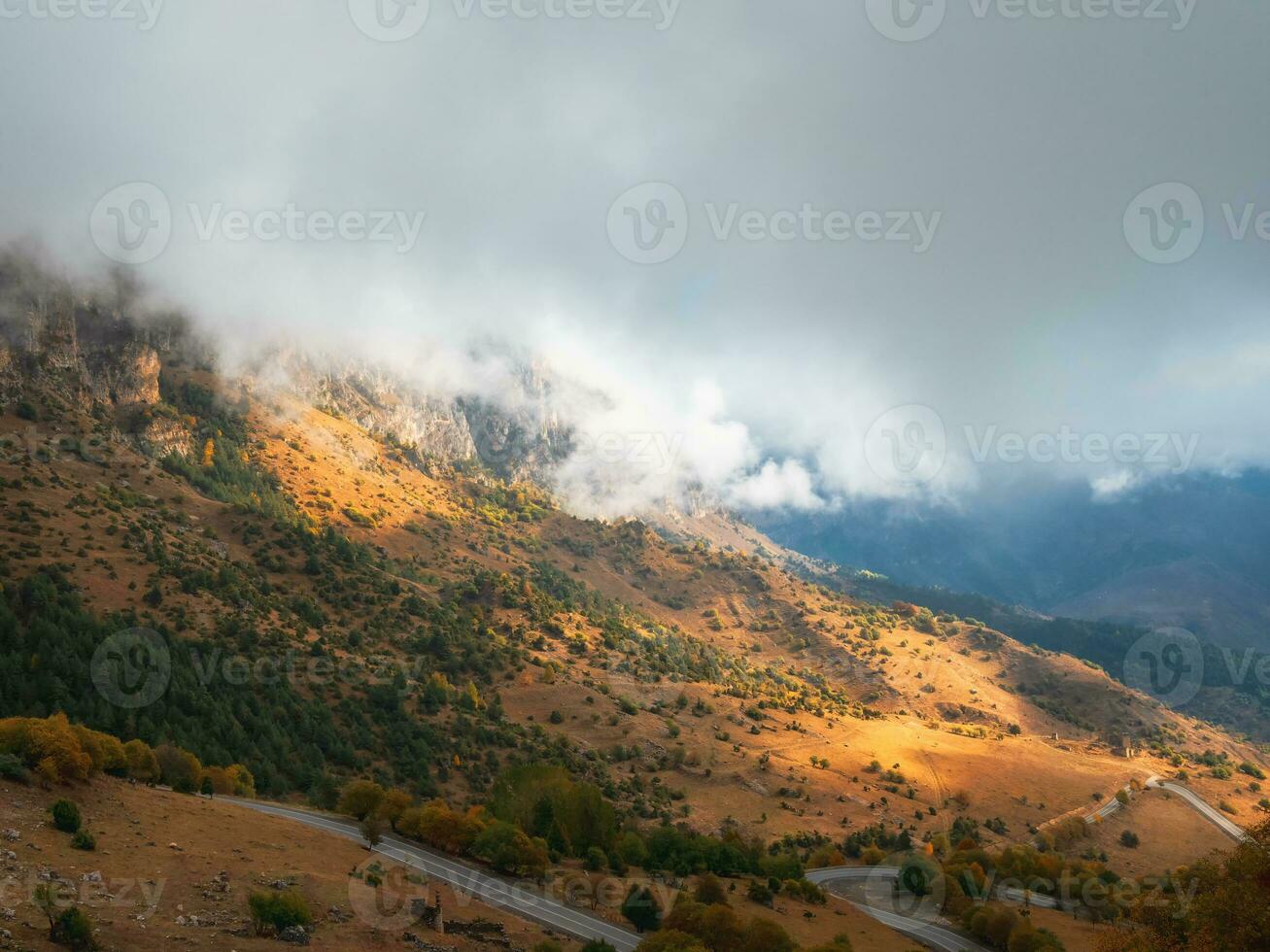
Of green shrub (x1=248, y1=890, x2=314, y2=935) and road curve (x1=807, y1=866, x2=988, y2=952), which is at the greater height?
green shrub (x1=248, y1=890, x2=314, y2=935)

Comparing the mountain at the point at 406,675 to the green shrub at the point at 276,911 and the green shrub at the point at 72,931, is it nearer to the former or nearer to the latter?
the green shrub at the point at 276,911

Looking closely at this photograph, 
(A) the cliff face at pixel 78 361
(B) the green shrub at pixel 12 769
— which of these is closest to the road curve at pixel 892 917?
(B) the green shrub at pixel 12 769

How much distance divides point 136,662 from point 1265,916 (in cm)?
9028

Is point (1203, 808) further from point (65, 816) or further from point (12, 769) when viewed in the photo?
point (12, 769)

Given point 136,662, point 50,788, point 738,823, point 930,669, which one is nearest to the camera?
point 50,788

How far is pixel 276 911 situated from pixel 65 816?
12.7m

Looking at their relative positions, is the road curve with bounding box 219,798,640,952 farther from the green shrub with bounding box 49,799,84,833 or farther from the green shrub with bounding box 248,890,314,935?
the green shrub with bounding box 49,799,84,833

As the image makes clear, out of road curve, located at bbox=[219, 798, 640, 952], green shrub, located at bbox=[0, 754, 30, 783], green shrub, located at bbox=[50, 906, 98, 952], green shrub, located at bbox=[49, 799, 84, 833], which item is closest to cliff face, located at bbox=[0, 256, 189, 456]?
green shrub, located at bbox=[0, 754, 30, 783]

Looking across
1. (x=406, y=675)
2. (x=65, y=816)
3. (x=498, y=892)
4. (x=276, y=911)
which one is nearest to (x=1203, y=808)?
(x=498, y=892)

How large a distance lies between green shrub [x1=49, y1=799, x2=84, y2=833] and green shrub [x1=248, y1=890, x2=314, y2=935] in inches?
405

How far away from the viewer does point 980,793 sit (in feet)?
373

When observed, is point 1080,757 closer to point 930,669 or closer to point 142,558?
point 930,669

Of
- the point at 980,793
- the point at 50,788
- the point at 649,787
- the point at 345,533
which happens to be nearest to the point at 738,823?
the point at 649,787

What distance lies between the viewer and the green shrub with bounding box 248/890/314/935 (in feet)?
107
